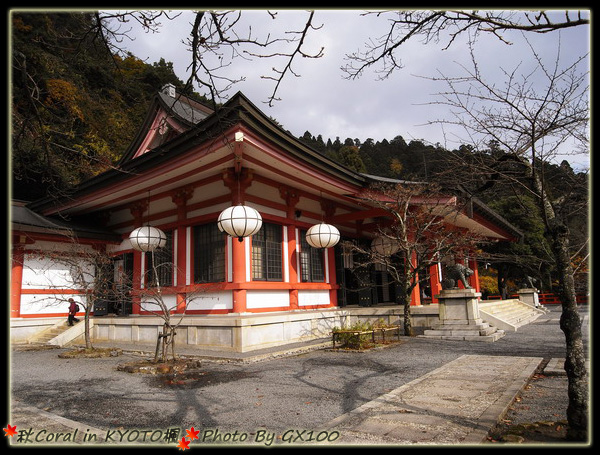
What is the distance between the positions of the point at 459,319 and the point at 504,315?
5.24m

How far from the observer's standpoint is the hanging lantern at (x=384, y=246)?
539 inches

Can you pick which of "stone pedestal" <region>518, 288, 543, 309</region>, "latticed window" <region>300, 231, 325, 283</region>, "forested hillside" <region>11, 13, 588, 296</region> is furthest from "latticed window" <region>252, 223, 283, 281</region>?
"stone pedestal" <region>518, 288, 543, 309</region>

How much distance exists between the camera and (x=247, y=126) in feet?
27.4

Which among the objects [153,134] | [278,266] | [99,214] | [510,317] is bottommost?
[510,317]

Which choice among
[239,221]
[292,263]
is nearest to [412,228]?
[292,263]

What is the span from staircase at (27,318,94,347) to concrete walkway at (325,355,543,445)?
Result: 10857mm

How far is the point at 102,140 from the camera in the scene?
25156 mm

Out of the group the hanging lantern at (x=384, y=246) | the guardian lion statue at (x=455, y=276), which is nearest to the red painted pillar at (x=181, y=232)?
the hanging lantern at (x=384, y=246)

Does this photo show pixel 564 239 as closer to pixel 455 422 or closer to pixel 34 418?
pixel 455 422

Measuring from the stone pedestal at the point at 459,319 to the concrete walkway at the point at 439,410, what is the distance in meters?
4.06

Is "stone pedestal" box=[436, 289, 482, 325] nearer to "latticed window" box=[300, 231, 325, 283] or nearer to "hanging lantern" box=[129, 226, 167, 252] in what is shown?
"latticed window" box=[300, 231, 325, 283]

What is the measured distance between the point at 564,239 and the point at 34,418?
5682 millimetres

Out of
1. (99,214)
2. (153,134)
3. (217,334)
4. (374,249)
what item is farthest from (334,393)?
(99,214)

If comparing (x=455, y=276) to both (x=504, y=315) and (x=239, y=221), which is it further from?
(x=239, y=221)
